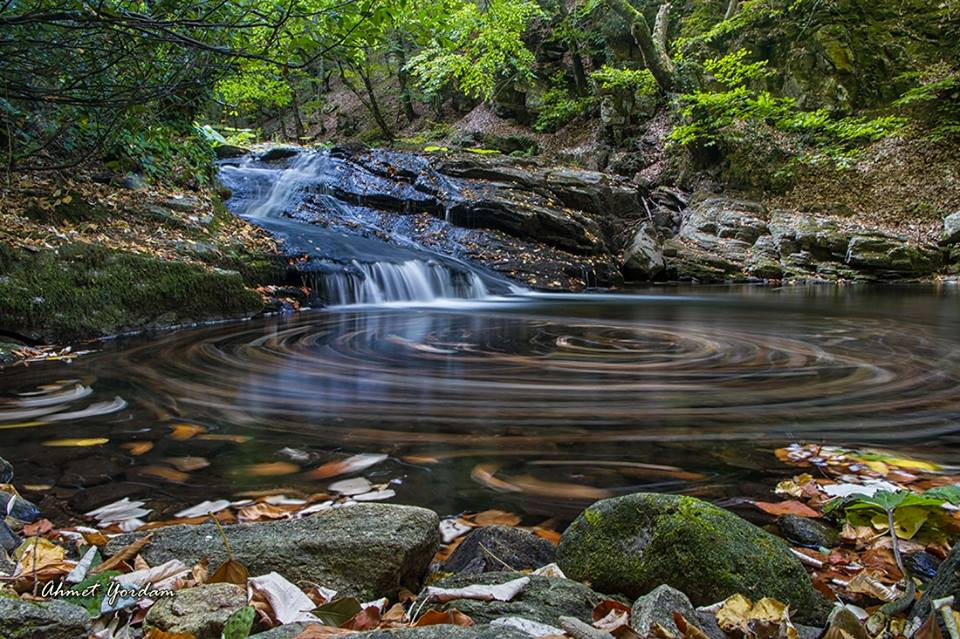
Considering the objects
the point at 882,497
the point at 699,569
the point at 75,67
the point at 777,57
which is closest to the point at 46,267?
the point at 75,67

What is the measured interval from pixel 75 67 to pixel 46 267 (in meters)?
2.52

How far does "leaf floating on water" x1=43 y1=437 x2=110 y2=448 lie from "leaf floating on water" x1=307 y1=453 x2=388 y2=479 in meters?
1.25

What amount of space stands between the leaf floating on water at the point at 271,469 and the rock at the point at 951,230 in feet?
62.8

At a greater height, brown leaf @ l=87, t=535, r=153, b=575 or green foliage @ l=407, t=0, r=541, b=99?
green foliage @ l=407, t=0, r=541, b=99

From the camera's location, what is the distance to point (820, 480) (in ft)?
7.64

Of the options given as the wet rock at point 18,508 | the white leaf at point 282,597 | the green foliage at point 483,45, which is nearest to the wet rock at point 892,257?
the green foliage at point 483,45

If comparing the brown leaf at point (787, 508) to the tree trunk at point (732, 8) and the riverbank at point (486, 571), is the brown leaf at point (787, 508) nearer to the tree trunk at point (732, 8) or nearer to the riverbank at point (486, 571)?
the riverbank at point (486, 571)

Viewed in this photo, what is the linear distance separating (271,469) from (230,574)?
1156mm

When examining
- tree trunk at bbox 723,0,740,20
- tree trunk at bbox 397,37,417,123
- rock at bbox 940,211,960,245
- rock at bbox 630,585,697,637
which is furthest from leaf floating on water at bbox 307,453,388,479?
tree trunk at bbox 397,37,417,123

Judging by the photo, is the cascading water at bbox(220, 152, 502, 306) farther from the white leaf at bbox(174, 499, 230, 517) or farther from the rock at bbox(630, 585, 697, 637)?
the rock at bbox(630, 585, 697, 637)

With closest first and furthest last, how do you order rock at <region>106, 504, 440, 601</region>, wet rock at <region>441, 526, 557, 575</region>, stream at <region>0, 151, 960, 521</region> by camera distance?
rock at <region>106, 504, 440, 601</region> → wet rock at <region>441, 526, 557, 575</region> → stream at <region>0, 151, 960, 521</region>

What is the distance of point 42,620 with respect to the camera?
1026 millimetres

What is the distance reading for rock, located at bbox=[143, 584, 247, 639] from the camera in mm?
1116

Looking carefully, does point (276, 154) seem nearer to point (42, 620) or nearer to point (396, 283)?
point (396, 283)
